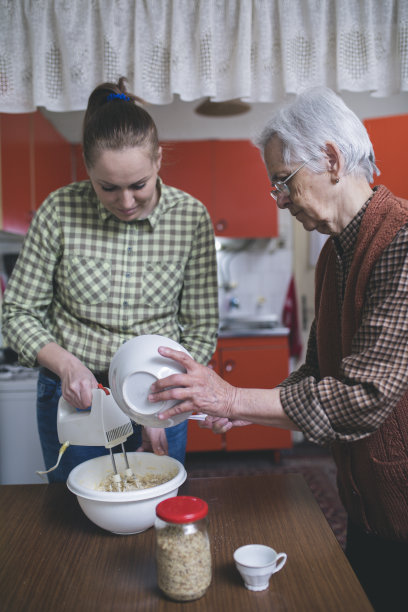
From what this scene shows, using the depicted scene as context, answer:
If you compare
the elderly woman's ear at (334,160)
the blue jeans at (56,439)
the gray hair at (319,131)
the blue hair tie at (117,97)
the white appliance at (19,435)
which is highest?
the blue hair tie at (117,97)

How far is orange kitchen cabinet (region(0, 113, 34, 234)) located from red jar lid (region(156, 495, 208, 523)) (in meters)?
2.14

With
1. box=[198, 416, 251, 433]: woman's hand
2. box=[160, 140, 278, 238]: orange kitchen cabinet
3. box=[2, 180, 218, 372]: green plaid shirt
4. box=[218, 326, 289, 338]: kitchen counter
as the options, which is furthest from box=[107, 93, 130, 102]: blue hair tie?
box=[160, 140, 278, 238]: orange kitchen cabinet

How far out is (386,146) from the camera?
93.7 inches

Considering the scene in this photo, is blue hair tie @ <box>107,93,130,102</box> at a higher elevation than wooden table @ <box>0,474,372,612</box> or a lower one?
higher

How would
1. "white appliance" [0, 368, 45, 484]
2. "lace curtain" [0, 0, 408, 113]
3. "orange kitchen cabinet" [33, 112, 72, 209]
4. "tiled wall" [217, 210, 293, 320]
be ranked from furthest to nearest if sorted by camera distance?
"tiled wall" [217, 210, 293, 320] → "orange kitchen cabinet" [33, 112, 72, 209] → "white appliance" [0, 368, 45, 484] → "lace curtain" [0, 0, 408, 113]

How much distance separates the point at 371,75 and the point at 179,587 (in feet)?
5.25

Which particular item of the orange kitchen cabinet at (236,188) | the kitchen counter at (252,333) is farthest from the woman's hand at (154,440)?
the orange kitchen cabinet at (236,188)

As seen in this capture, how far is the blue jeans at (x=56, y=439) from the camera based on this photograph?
4.69ft

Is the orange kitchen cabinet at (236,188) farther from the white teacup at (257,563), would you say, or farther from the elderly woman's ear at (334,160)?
the white teacup at (257,563)

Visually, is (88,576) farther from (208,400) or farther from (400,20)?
(400,20)

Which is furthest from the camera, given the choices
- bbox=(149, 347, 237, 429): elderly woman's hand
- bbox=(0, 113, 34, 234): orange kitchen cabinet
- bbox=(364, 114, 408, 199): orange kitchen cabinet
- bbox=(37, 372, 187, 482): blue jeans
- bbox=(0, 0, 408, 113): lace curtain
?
bbox=(0, 113, 34, 234): orange kitchen cabinet

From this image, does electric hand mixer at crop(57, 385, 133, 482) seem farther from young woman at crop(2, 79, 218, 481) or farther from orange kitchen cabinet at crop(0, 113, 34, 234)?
orange kitchen cabinet at crop(0, 113, 34, 234)

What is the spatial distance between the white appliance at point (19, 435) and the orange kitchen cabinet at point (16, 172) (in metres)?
0.82

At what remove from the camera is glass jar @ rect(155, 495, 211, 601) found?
863 millimetres
